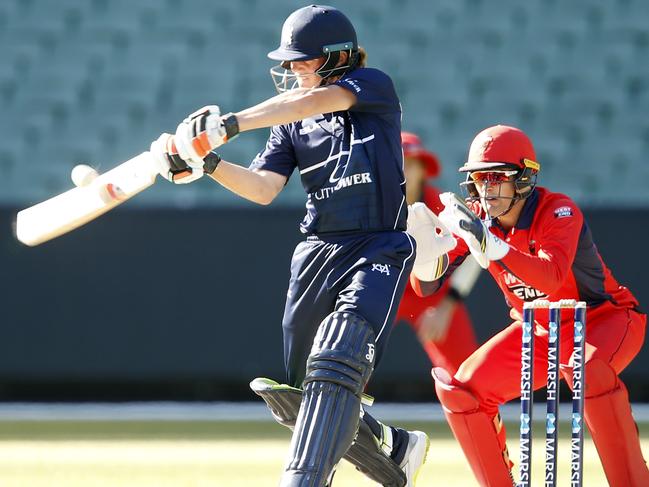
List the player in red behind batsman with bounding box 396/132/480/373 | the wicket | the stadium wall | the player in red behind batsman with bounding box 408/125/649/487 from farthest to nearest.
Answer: the stadium wall → the player in red behind batsman with bounding box 396/132/480/373 → the player in red behind batsman with bounding box 408/125/649/487 → the wicket

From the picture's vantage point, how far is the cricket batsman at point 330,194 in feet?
13.0

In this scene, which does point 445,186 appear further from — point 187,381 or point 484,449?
point 484,449

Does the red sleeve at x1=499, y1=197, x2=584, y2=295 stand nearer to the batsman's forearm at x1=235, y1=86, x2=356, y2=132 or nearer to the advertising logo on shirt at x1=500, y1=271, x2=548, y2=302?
the advertising logo on shirt at x1=500, y1=271, x2=548, y2=302

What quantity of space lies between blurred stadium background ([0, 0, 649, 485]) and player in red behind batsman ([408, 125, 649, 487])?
387 centimetres

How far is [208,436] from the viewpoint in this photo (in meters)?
7.56

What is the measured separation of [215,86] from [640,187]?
138 inches

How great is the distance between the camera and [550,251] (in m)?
4.47

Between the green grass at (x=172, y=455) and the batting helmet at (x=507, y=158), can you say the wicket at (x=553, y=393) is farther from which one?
the green grass at (x=172, y=455)

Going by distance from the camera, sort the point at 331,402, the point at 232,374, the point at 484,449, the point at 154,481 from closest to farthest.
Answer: the point at 331,402
the point at 484,449
the point at 154,481
the point at 232,374

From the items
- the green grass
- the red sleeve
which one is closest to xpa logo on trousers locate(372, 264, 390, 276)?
the red sleeve

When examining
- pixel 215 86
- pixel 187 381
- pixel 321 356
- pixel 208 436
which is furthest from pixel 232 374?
pixel 321 356

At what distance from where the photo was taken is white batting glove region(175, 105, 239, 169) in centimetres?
393

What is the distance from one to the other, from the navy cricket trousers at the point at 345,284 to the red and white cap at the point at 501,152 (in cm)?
48

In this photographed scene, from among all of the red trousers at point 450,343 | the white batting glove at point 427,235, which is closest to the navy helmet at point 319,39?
the white batting glove at point 427,235
